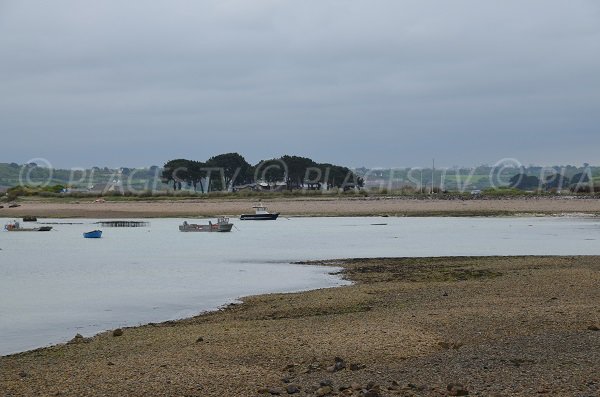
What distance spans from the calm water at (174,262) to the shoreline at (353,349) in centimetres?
262

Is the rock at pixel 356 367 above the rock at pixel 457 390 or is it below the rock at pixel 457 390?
below

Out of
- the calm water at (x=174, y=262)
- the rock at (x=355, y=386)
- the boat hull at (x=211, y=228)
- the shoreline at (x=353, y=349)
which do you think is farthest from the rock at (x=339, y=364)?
the boat hull at (x=211, y=228)

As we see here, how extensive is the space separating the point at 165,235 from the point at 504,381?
4897 centimetres

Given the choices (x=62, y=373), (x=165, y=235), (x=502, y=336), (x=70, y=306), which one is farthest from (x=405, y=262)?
(x=165, y=235)

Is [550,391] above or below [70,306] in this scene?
above

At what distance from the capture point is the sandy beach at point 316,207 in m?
84.2

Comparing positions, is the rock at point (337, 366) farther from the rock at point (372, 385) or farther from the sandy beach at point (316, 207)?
the sandy beach at point (316, 207)

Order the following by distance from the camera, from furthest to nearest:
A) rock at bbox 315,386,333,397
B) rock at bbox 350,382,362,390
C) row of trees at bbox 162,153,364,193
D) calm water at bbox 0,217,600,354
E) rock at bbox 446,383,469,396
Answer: row of trees at bbox 162,153,364,193, calm water at bbox 0,217,600,354, rock at bbox 350,382,362,390, rock at bbox 315,386,333,397, rock at bbox 446,383,469,396

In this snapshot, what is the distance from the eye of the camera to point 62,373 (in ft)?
37.9

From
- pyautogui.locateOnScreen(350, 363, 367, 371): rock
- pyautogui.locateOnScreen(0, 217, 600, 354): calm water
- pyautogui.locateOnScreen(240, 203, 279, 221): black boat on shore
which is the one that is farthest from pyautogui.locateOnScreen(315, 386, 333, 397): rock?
pyautogui.locateOnScreen(240, 203, 279, 221): black boat on shore

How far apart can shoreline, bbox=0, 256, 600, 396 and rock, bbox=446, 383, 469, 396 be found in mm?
143

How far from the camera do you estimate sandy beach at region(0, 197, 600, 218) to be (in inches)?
3317

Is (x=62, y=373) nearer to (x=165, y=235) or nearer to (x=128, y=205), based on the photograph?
(x=165, y=235)

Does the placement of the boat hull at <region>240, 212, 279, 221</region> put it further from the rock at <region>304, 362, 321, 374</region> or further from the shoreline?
the rock at <region>304, 362, 321, 374</region>
